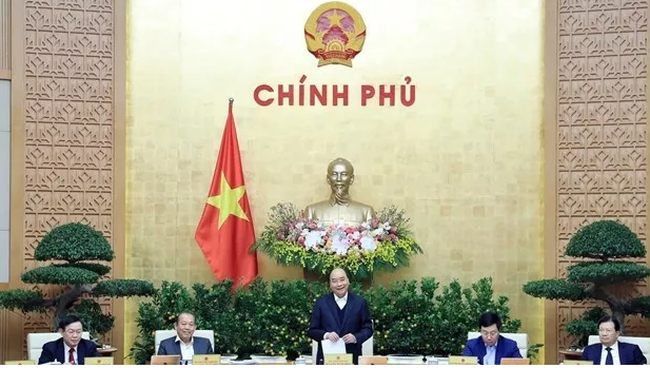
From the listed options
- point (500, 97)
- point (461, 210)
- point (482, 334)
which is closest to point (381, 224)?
point (461, 210)

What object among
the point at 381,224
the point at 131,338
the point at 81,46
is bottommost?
the point at 131,338

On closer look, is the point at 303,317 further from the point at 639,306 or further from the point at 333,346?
the point at 639,306

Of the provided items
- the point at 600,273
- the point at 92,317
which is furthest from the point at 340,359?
the point at 92,317

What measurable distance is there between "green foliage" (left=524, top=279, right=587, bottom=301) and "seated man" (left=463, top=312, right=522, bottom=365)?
160cm

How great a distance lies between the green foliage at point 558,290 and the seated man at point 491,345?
160 cm

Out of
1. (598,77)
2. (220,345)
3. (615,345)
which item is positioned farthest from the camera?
(598,77)

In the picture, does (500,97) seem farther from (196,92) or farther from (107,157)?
(107,157)

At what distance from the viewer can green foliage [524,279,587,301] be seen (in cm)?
927

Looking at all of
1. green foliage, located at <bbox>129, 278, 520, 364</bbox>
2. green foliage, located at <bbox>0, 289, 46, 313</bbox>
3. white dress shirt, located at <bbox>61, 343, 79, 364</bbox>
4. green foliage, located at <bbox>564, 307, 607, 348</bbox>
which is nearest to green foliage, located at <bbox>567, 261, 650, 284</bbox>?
green foliage, located at <bbox>564, 307, 607, 348</bbox>

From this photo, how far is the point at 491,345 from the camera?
7.76 m

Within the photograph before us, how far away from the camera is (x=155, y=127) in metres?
10.7

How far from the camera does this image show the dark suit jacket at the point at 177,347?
25.6 ft

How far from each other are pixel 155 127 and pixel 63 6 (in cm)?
140

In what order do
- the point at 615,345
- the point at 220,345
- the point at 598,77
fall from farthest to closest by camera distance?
1. the point at 598,77
2. the point at 220,345
3. the point at 615,345
